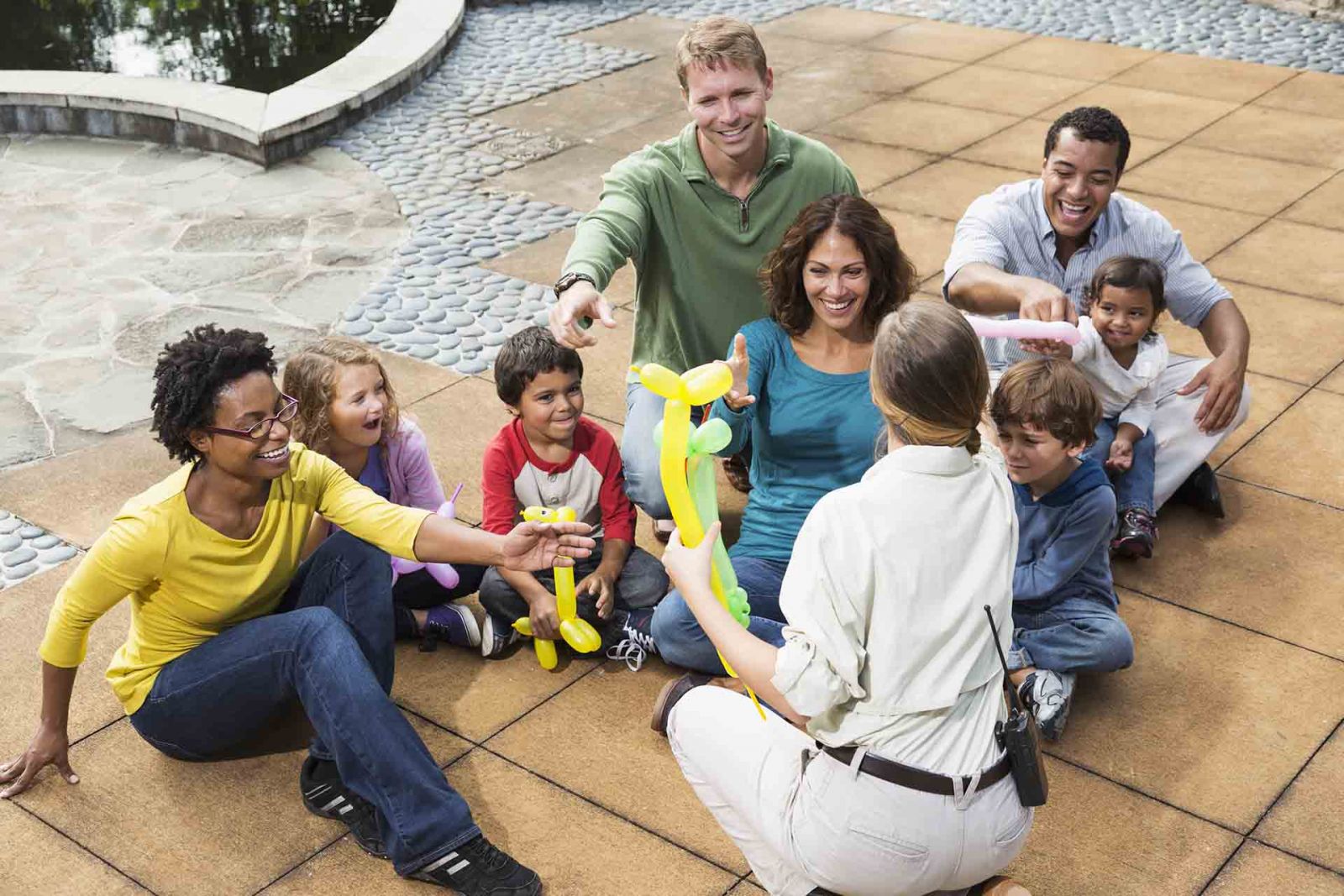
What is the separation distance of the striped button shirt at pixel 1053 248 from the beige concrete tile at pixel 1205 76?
15.4 ft

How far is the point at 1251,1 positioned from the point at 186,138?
7.82m

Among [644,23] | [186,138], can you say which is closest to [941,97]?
[644,23]

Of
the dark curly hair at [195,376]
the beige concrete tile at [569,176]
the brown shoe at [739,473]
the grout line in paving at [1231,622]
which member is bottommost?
the grout line in paving at [1231,622]

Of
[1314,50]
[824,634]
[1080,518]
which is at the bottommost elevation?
[1314,50]

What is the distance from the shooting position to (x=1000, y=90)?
918cm

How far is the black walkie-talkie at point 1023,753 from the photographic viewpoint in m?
2.80

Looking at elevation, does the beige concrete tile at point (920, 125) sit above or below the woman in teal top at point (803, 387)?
below

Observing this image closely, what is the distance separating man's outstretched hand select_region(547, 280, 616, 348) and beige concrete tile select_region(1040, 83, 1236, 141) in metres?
5.53

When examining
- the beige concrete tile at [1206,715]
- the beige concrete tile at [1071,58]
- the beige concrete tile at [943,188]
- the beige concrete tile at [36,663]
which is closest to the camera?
the beige concrete tile at [1206,715]

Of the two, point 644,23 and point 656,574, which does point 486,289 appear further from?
point 644,23

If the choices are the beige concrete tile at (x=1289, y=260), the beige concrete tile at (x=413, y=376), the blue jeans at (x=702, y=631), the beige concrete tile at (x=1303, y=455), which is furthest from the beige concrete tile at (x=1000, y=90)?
the blue jeans at (x=702, y=631)

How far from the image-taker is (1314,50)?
9836 mm

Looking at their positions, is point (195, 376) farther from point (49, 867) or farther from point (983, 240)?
point (983, 240)

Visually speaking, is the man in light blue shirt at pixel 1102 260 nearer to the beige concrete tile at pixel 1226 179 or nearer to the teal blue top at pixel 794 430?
the teal blue top at pixel 794 430
